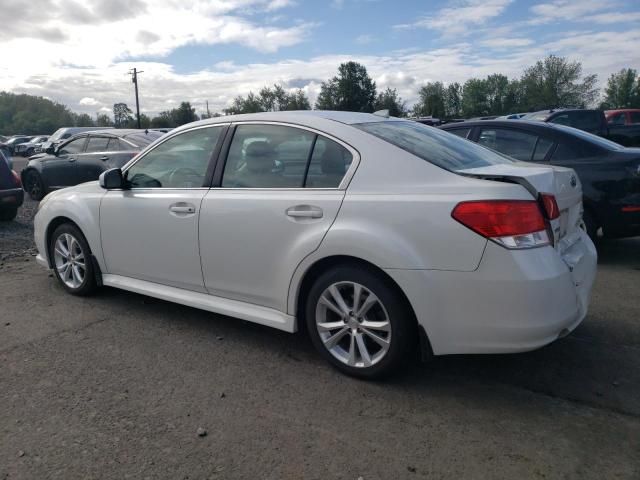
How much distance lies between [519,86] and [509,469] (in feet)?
327

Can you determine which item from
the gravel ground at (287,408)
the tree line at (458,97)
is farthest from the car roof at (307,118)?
the tree line at (458,97)

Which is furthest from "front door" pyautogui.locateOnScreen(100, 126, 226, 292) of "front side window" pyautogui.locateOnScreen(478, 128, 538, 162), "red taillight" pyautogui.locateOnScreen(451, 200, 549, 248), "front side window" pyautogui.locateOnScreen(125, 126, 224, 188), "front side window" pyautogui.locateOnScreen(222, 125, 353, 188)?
"front side window" pyautogui.locateOnScreen(478, 128, 538, 162)

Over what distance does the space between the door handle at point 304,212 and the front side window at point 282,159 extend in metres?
0.17

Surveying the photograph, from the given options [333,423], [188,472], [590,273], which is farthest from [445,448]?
[590,273]

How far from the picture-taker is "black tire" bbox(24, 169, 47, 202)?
12.2 m

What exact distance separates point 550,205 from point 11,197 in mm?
8751

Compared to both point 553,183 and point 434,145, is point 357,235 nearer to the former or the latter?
point 434,145

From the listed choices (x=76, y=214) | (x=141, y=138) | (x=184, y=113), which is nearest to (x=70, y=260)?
(x=76, y=214)

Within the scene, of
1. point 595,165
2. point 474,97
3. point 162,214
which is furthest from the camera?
point 474,97

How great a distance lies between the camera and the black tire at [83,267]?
4.94 m

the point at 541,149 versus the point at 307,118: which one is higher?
the point at 307,118

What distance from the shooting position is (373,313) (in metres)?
3.29

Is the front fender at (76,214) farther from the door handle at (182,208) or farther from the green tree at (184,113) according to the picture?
the green tree at (184,113)

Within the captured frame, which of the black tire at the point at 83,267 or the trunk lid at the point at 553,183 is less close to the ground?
the trunk lid at the point at 553,183
